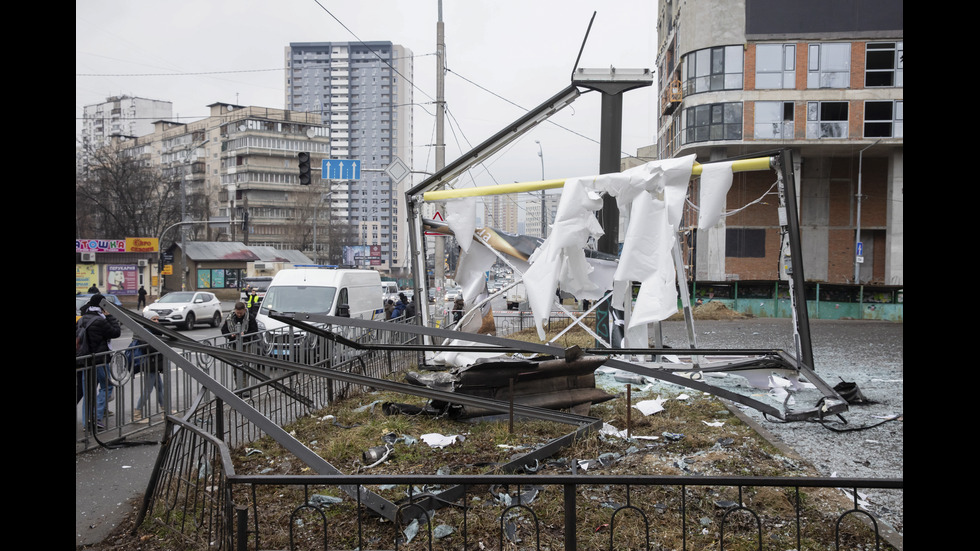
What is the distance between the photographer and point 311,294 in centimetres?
1684

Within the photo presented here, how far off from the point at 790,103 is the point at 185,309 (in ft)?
109

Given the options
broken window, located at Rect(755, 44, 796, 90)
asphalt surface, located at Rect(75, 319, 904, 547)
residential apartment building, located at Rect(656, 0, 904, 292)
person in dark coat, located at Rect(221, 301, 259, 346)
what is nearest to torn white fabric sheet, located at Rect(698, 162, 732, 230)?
asphalt surface, located at Rect(75, 319, 904, 547)

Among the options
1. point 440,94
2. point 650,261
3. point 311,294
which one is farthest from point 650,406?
point 440,94

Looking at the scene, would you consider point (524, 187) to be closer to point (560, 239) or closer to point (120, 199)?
point (560, 239)

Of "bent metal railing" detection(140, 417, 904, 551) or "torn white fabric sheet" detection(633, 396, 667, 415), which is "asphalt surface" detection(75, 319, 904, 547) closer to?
"bent metal railing" detection(140, 417, 904, 551)

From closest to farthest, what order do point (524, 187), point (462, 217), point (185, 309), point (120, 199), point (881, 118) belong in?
point (524, 187), point (462, 217), point (185, 309), point (881, 118), point (120, 199)

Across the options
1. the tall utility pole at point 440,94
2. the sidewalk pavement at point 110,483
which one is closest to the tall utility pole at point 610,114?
the sidewalk pavement at point 110,483

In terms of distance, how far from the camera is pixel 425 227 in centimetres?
1274

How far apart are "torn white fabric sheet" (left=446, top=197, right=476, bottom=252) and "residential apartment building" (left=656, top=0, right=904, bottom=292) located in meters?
28.4

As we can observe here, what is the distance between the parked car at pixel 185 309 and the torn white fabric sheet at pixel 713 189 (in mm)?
21928

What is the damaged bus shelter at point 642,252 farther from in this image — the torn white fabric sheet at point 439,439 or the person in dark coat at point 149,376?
the person in dark coat at point 149,376
